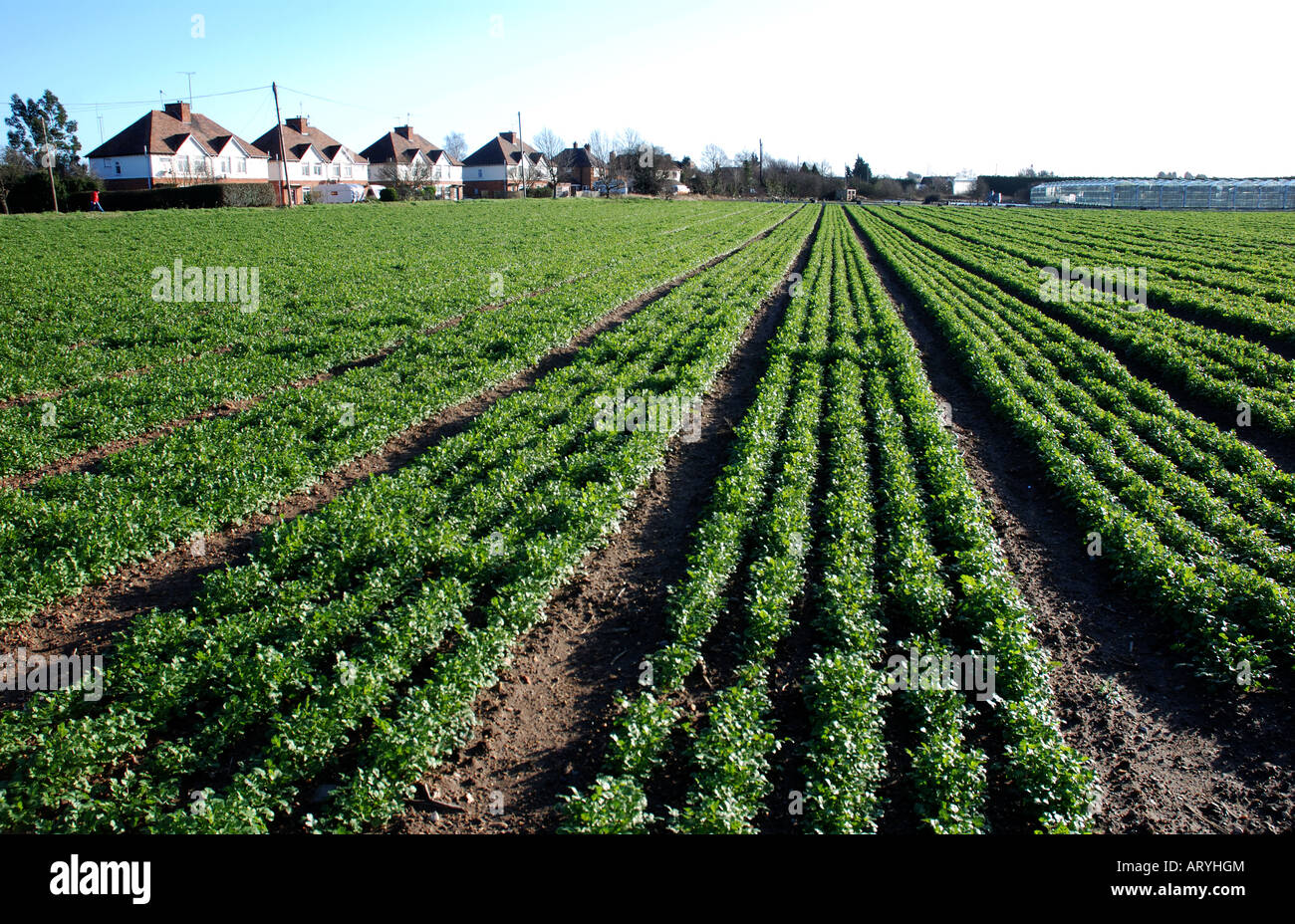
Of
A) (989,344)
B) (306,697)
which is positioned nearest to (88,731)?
(306,697)

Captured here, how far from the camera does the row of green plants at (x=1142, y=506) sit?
289 inches

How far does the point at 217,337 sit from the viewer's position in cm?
1766

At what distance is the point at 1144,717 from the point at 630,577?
17.2ft

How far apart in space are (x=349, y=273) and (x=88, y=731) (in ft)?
79.9

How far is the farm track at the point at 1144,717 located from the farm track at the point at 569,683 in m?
2.69

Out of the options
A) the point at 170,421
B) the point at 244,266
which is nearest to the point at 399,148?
the point at 244,266

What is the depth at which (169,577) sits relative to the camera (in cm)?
814

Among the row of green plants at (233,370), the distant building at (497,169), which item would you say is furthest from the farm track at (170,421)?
the distant building at (497,169)

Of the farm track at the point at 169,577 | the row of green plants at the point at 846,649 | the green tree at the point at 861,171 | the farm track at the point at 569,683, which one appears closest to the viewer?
the row of green plants at the point at 846,649

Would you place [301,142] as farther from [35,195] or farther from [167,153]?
[35,195]

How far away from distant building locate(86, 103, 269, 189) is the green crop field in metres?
71.0

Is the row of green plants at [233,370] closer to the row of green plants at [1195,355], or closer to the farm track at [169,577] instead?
the farm track at [169,577]

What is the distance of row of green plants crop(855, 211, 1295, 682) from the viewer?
7.34 m

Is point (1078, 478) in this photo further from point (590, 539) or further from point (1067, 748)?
point (590, 539)
